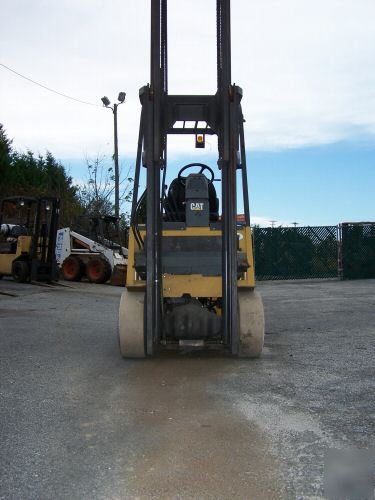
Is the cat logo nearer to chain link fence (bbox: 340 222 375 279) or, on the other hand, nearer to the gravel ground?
the gravel ground

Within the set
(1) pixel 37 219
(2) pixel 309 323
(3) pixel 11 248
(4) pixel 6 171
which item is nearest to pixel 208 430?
(2) pixel 309 323

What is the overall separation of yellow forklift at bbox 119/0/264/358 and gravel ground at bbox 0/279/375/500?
38 centimetres

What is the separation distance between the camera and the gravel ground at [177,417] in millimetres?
3607

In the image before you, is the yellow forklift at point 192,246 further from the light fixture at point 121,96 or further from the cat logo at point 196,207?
the light fixture at point 121,96

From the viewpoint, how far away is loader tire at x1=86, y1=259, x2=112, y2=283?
68.5ft

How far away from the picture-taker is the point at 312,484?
3539 mm

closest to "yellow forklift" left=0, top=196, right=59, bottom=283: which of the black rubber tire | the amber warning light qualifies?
the black rubber tire

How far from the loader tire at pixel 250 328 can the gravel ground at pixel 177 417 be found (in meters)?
0.16

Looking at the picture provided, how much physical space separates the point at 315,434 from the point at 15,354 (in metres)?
4.33

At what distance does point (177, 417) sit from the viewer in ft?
15.9

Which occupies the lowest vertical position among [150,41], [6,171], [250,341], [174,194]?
[250,341]

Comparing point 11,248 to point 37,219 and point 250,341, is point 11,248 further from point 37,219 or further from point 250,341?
point 250,341

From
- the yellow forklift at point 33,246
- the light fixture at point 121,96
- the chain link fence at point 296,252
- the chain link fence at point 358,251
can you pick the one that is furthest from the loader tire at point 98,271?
the light fixture at point 121,96

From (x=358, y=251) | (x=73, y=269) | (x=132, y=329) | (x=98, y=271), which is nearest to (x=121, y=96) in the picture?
(x=73, y=269)
